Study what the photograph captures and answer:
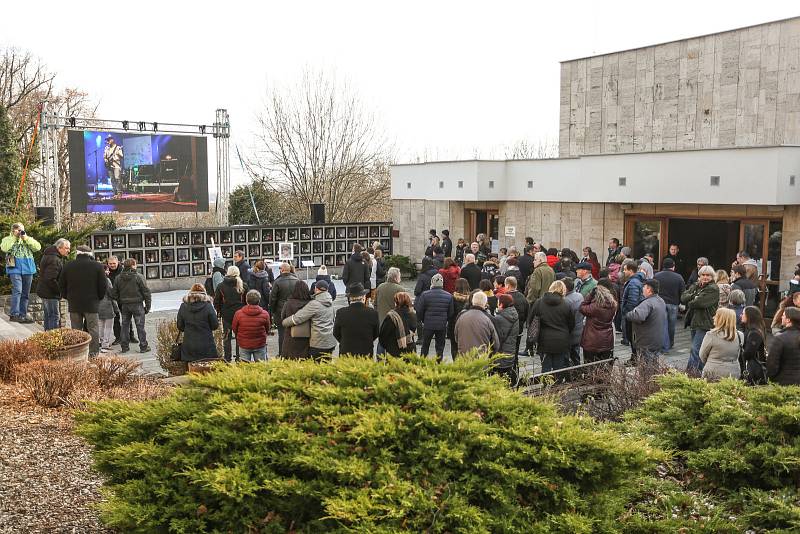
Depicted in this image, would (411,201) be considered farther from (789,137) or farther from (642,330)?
(642,330)

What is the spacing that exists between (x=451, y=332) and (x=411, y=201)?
15.2 m

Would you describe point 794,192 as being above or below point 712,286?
Answer: above

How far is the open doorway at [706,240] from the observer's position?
17.5 meters

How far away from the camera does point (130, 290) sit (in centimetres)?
1372

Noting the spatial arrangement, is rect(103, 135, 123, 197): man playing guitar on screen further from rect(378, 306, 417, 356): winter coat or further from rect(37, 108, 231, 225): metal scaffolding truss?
rect(378, 306, 417, 356): winter coat

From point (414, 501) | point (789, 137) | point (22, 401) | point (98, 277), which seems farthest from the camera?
point (789, 137)

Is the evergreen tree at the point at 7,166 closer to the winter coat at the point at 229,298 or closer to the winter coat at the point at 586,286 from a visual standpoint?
the winter coat at the point at 229,298

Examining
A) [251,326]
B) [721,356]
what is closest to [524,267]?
[251,326]

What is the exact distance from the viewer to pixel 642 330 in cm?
1073

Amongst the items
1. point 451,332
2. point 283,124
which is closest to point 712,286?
point 451,332

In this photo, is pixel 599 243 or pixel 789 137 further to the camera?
pixel 599 243

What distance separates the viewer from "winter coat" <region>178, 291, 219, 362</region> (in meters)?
10.4

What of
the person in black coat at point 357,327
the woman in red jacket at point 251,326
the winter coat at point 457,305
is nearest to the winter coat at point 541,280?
the winter coat at point 457,305

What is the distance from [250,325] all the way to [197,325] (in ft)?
2.38
